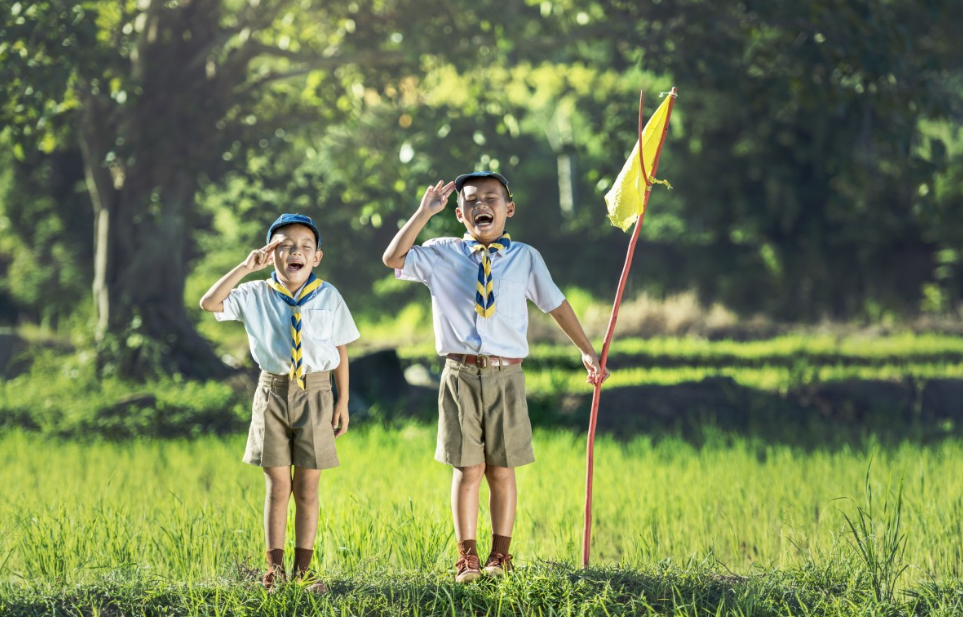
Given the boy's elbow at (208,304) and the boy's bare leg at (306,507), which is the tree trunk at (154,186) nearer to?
the boy's elbow at (208,304)

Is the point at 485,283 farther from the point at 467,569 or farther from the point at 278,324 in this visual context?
the point at 467,569

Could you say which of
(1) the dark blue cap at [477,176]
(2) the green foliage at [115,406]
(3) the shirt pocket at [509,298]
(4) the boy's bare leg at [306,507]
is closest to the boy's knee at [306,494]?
(4) the boy's bare leg at [306,507]

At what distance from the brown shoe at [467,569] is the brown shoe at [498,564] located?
5 cm

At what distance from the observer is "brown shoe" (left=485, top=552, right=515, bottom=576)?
4.04 meters

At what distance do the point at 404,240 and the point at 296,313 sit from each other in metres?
0.44

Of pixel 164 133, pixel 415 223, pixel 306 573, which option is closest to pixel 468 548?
pixel 306 573

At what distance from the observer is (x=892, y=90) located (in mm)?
9602

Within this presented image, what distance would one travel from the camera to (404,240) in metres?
3.95

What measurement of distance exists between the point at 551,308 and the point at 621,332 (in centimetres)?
1306

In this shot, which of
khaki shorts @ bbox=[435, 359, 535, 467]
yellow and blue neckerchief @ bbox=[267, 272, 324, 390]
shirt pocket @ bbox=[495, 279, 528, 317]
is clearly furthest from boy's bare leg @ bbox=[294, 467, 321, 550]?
shirt pocket @ bbox=[495, 279, 528, 317]

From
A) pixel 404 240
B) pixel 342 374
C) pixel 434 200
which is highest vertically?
pixel 434 200

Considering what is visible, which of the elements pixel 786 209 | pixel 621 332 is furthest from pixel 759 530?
pixel 786 209

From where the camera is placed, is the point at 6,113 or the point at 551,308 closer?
the point at 551,308

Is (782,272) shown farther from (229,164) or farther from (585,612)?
(585,612)
